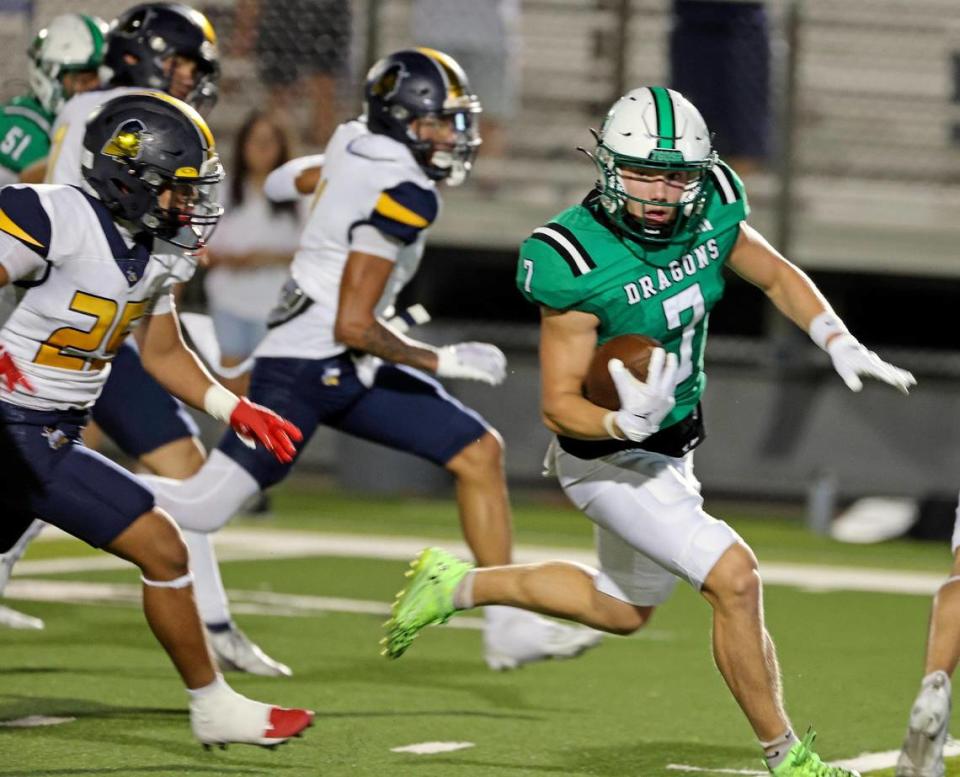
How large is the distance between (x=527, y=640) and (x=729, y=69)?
639 cm

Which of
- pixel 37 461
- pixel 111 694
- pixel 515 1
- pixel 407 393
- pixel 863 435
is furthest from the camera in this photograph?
pixel 515 1

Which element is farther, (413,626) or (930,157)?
(930,157)

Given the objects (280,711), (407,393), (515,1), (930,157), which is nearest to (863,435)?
(930,157)

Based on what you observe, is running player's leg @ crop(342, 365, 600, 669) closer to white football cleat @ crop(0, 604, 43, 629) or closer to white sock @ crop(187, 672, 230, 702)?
white football cleat @ crop(0, 604, 43, 629)

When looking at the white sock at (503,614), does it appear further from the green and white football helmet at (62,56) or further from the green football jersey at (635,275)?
the green and white football helmet at (62,56)

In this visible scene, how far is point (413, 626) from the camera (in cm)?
493

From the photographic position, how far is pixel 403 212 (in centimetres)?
582

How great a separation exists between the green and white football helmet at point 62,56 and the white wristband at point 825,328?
282 centimetres

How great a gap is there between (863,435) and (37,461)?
23.9 ft

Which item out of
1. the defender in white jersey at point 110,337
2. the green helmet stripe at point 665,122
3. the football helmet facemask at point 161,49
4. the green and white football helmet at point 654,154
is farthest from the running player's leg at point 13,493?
the football helmet facemask at point 161,49

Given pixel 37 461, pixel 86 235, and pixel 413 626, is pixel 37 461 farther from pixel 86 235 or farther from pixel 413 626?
pixel 413 626

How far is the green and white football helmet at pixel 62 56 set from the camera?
655 cm

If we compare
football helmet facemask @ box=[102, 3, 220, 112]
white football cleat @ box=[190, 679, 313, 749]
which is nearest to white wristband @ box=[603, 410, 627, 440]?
white football cleat @ box=[190, 679, 313, 749]

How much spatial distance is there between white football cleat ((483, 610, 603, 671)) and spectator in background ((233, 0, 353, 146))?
6.49 metres
